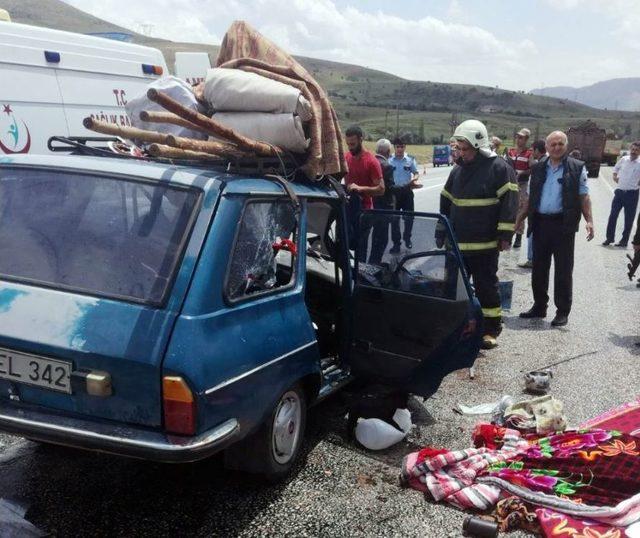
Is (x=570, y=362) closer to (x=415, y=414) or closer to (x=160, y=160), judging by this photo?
(x=415, y=414)

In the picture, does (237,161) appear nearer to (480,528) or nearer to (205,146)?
(205,146)

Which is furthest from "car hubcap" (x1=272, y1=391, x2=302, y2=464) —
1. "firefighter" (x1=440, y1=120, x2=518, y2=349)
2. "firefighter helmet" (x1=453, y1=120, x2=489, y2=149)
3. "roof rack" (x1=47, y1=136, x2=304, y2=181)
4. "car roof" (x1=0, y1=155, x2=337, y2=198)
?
"firefighter helmet" (x1=453, y1=120, x2=489, y2=149)

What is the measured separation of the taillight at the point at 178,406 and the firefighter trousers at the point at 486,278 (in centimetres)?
379

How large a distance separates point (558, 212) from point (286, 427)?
14.3 ft

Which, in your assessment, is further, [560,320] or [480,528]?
[560,320]

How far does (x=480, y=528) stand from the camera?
9.34 ft

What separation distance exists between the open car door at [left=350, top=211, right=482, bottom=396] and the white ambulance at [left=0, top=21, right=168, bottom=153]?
3.62m

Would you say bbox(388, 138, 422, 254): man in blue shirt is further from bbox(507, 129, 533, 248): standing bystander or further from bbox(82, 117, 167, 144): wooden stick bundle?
bbox(82, 117, 167, 144): wooden stick bundle

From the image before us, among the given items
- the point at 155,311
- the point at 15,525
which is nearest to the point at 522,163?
the point at 155,311

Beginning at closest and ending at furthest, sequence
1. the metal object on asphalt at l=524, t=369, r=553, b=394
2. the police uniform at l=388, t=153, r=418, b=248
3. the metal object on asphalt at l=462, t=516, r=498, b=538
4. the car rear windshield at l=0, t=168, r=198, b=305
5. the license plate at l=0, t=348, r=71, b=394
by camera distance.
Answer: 1. the license plate at l=0, t=348, r=71, b=394
2. the car rear windshield at l=0, t=168, r=198, b=305
3. the metal object on asphalt at l=462, t=516, r=498, b=538
4. the metal object on asphalt at l=524, t=369, r=553, b=394
5. the police uniform at l=388, t=153, r=418, b=248

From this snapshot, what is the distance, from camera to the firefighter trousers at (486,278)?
18.5 ft

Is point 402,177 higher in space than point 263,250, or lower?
lower

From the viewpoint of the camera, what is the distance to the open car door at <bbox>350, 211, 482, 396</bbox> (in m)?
3.88

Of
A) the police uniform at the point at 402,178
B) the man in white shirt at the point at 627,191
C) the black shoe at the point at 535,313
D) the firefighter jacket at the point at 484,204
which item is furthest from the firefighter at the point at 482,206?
the man in white shirt at the point at 627,191
